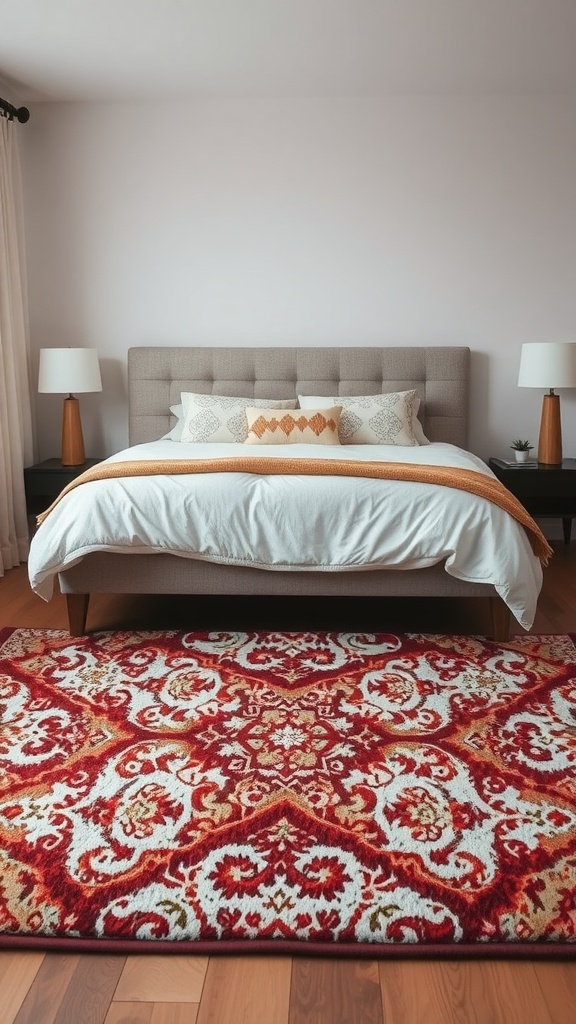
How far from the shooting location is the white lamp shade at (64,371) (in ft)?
14.9

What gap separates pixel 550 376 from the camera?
4.45m

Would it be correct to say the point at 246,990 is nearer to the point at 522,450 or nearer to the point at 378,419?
the point at 378,419

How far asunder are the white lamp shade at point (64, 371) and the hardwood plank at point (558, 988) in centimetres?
371

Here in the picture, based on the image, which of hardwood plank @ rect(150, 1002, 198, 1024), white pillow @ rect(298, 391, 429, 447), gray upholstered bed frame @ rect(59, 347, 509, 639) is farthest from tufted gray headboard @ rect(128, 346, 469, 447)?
hardwood plank @ rect(150, 1002, 198, 1024)

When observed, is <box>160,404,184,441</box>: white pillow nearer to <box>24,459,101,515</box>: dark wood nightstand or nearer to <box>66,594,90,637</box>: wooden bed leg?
<box>24,459,101,515</box>: dark wood nightstand

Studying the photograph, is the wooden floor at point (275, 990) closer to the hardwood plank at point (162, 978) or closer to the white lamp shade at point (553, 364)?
the hardwood plank at point (162, 978)

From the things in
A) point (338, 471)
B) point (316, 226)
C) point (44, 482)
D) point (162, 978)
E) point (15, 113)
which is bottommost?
point (162, 978)

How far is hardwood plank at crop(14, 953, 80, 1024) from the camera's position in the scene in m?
1.46

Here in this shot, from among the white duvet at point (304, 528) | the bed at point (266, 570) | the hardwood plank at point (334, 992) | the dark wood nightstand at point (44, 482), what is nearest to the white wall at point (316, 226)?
the dark wood nightstand at point (44, 482)

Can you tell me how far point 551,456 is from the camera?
4594 mm

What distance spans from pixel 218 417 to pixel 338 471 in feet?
4.36

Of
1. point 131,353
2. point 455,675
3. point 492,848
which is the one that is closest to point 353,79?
point 131,353

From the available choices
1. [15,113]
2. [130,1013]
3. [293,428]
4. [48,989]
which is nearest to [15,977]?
[48,989]

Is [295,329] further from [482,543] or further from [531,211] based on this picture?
[482,543]
